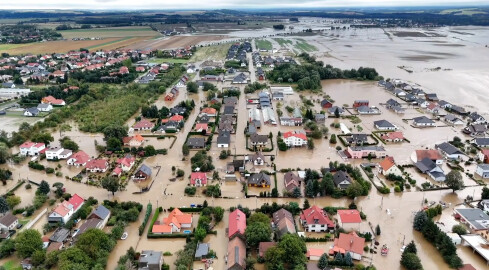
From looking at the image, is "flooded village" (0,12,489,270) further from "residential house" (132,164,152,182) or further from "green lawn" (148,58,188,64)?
"green lawn" (148,58,188,64)

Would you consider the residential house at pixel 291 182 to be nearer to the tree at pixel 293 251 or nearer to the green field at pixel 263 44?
the tree at pixel 293 251

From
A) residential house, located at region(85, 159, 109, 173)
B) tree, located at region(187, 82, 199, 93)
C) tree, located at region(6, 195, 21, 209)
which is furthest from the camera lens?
tree, located at region(187, 82, 199, 93)

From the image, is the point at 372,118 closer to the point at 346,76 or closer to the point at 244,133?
the point at 244,133

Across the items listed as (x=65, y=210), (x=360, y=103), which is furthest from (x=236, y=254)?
(x=360, y=103)

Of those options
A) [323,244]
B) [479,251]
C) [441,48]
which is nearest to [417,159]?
[479,251]

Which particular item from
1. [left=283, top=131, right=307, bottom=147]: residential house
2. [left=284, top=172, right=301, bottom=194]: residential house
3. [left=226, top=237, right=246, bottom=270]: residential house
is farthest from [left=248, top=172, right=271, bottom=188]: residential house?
[left=283, top=131, right=307, bottom=147]: residential house

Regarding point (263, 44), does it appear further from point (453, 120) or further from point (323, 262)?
point (323, 262)
